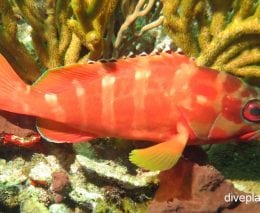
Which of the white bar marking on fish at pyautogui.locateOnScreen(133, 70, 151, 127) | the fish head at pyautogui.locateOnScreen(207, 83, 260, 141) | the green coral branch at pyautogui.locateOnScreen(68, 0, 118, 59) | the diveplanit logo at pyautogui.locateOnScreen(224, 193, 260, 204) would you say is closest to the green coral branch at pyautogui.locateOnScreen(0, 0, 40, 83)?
the green coral branch at pyautogui.locateOnScreen(68, 0, 118, 59)

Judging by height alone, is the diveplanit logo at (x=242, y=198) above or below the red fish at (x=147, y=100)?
below

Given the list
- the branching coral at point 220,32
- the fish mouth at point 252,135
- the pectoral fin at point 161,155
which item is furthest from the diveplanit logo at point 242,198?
the branching coral at point 220,32

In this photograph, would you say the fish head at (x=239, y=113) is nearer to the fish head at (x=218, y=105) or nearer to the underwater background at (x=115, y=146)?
the fish head at (x=218, y=105)

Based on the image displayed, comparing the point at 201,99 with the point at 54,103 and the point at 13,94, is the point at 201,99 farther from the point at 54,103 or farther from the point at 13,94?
the point at 13,94

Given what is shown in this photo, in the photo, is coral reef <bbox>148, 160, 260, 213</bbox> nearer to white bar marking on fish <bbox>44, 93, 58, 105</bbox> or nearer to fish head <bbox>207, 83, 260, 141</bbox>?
fish head <bbox>207, 83, 260, 141</bbox>

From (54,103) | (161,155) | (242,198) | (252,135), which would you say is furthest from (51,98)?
(242,198)

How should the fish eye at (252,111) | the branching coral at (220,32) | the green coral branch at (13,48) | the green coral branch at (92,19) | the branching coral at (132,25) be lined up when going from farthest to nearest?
the branching coral at (132,25) → the green coral branch at (13,48) → the branching coral at (220,32) → the green coral branch at (92,19) → the fish eye at (252,111)

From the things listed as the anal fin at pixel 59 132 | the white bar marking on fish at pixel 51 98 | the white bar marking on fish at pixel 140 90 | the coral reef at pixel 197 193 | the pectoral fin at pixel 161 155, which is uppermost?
the white bar marking on fish at pixel 140 90
